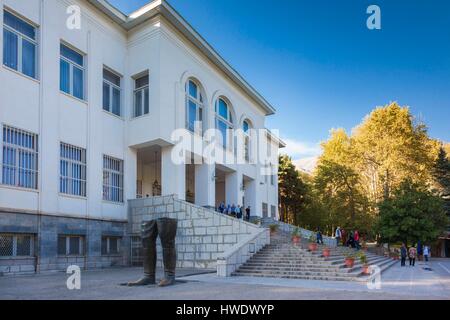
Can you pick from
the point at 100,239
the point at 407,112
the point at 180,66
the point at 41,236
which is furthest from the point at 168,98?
the point at 407,112

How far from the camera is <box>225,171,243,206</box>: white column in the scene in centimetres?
3231

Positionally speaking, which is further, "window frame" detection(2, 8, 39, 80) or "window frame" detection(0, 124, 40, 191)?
"window frame" detection(2, 8, 39, 80)

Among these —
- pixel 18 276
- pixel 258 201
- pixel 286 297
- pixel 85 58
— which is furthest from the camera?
pixel 258 201

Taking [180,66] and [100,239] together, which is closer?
[100,239]

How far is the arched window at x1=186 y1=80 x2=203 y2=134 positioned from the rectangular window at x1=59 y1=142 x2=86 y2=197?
6.98 metres

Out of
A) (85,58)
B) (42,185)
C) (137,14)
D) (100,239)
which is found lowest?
(100,239)

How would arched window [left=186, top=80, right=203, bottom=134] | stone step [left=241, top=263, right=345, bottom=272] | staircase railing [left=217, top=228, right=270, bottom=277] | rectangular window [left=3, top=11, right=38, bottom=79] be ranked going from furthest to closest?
arched window [left=186, top=80, right=203, bottom=134] < rectangular window [left=3, top=11, right=38, bottom=79] < staircase railing [left=217, top=228, right=270, bottom=277] < stone step [left=241, top=263, right=345, bottom=272]

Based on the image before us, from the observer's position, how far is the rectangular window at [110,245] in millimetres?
22328

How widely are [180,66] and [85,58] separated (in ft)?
18.8

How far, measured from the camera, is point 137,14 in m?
23.6

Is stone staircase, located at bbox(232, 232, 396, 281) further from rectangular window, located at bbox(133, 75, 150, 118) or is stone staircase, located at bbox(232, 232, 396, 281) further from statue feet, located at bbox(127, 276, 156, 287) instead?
rectangular window, located at bbox(133, 75, 150, 118)

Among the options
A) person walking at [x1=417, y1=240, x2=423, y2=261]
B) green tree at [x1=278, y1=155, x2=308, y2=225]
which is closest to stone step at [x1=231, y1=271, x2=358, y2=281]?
person walking at [x1=417, y1=240, x2=423, y2=261]

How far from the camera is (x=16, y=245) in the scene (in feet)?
56.9
